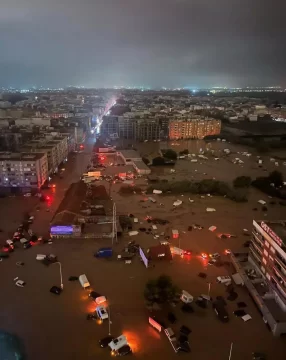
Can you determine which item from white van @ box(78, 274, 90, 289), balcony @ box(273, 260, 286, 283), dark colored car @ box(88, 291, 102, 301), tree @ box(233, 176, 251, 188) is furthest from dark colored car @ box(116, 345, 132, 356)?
tree @ box(233, 176, 251, 188)

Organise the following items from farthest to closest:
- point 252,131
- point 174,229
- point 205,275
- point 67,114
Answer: point 67,114 → point 252,131 → point 174,229 → point 205,275

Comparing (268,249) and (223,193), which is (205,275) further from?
(223,193)

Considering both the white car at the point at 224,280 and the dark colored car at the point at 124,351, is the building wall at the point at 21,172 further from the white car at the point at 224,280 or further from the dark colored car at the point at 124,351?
the dark colored car at the point at 124,351

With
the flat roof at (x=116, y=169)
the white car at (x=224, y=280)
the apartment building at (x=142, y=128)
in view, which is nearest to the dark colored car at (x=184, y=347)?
the white car at (x=224, y=280)

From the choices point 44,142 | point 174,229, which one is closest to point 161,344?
point 174,229

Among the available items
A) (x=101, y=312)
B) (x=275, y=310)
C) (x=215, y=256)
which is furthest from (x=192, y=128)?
(x=101, y=312)

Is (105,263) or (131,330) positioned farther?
(105,263)
